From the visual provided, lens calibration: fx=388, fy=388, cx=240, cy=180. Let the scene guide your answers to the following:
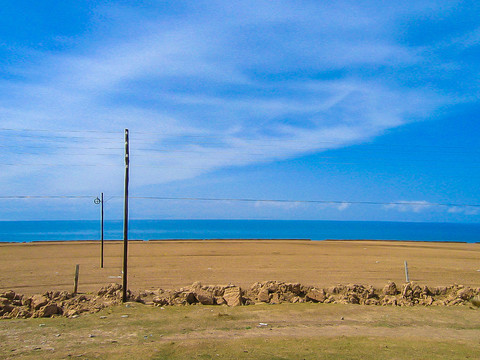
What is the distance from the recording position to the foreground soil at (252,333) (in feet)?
33.9

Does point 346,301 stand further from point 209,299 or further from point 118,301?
point 118,301

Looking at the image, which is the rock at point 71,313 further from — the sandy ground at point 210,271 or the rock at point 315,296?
the rock at point 315,296

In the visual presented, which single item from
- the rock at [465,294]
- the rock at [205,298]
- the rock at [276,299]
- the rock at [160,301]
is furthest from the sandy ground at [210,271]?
the rock at [276,299]

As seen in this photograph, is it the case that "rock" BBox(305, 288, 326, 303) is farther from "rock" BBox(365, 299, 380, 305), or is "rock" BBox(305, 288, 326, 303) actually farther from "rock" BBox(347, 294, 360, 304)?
"rock" BBox(365, 299, 380, 305)

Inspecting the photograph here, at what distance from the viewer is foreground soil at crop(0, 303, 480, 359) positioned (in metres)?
10.3

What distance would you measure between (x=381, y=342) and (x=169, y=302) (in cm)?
852

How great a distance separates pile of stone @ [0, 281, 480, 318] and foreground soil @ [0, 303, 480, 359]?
657 mm

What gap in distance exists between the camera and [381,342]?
11430 mm

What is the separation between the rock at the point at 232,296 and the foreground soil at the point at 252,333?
1.76 ft

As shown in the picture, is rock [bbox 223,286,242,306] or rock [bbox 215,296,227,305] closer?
rock [bbox 223,286,242,306]

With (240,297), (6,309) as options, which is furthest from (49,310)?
(240,297)

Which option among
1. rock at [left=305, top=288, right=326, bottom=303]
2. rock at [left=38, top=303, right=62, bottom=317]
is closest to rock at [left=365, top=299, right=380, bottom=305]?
rock at [left=305, top=288, right=326, bottom=303]

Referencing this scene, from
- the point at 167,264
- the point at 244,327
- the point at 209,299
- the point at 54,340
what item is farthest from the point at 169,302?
the point at 167,264

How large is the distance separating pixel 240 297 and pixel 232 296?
35 centimetres
